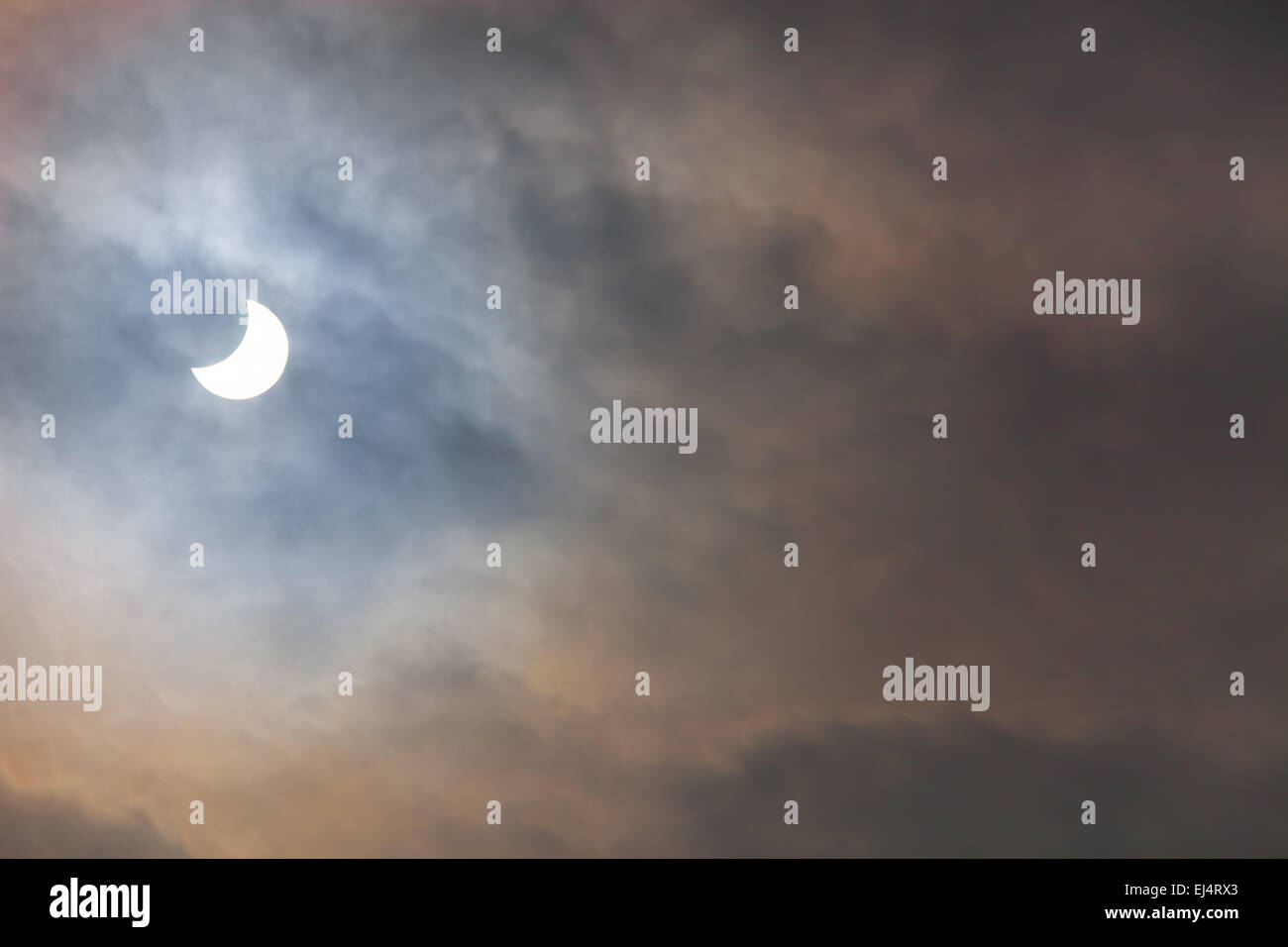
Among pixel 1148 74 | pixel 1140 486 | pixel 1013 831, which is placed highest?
pixel 1148 74

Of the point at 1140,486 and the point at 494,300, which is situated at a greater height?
the point at 494,300

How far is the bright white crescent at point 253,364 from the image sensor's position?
44.6ft

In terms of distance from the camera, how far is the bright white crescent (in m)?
13.6

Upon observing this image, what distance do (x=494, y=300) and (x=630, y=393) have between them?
215cm

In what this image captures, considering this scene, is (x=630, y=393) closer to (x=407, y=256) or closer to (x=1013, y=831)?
(x=407, y=256)

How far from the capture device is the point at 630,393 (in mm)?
13578

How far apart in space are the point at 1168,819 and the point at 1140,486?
4226mm

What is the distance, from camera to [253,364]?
1362 cm
